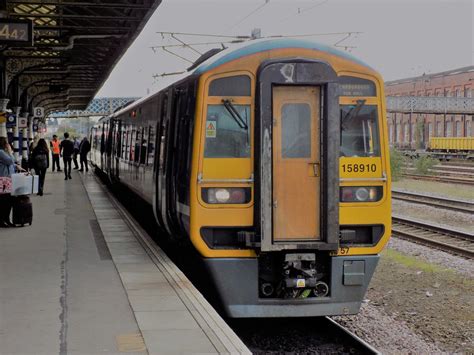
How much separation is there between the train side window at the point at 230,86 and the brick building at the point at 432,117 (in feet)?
190

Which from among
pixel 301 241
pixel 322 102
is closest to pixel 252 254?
pixel 301 241

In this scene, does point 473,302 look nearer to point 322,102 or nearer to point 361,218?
point 361,218

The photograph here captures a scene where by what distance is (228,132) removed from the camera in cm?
758

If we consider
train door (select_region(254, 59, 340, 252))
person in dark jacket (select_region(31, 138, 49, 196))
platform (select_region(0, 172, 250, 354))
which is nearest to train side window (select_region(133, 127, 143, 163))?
platform (select_region(0, 172, 250, 354))

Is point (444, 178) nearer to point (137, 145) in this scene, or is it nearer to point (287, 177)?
point (137, 145)

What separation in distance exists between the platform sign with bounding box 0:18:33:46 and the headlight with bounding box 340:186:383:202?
548cm

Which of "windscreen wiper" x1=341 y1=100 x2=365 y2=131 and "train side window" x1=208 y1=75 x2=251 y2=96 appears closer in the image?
"train side window" x1=208 y1=75 x2=251 y2=96

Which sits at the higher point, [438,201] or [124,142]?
[124,142]

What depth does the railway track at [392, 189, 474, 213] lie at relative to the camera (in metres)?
19.4

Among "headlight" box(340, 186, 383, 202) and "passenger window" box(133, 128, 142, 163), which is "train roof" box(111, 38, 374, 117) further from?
"passenger window" box(133, 128, 142, 163)

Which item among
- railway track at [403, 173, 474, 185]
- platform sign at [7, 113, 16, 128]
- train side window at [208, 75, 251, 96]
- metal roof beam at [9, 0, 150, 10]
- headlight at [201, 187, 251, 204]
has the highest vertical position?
metal roof beam at [9, 0, 150, 10]

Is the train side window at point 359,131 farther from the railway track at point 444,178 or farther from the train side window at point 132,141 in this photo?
the railway track at point 444,178

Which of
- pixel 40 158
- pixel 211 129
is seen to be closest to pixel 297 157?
pixel 211 129

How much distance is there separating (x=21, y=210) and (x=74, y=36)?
5.77m
